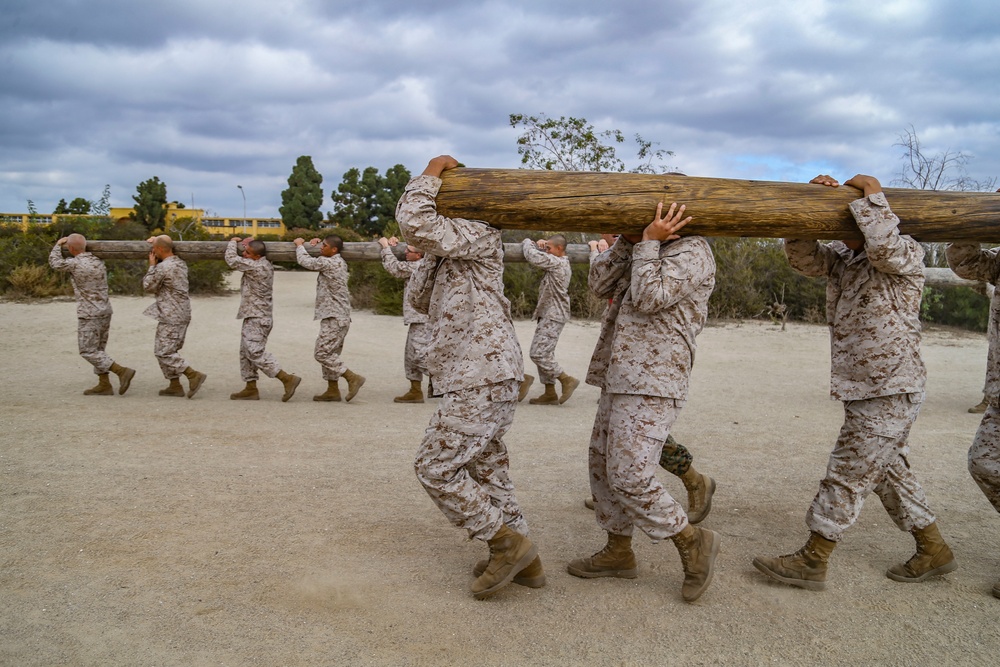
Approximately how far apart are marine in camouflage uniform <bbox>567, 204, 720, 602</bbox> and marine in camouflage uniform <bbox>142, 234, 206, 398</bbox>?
693 cm

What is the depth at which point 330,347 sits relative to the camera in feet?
30.2

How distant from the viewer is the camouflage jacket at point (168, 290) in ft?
29.7

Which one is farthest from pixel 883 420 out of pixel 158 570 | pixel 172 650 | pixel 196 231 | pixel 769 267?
pixel 196 231

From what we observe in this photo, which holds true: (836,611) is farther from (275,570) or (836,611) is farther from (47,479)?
(47,479)

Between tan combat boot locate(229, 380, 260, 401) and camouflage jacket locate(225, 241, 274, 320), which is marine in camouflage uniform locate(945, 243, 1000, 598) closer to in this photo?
camouflage jacket locate(225, 241, 274, 320)

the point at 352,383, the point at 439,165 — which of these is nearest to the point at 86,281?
the point at 352,383

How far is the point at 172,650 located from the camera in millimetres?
3211

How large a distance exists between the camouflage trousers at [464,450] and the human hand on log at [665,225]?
1.01 m

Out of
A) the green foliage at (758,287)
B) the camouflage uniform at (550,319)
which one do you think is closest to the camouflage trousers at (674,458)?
the camouflage uniform at (550,319)

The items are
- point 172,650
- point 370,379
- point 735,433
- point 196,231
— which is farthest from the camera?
point 196,231

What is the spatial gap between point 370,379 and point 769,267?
11654 millimetres

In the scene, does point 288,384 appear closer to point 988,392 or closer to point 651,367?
point 651,367

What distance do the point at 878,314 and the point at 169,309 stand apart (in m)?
7.99

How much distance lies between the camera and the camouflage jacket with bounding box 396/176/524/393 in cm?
364
